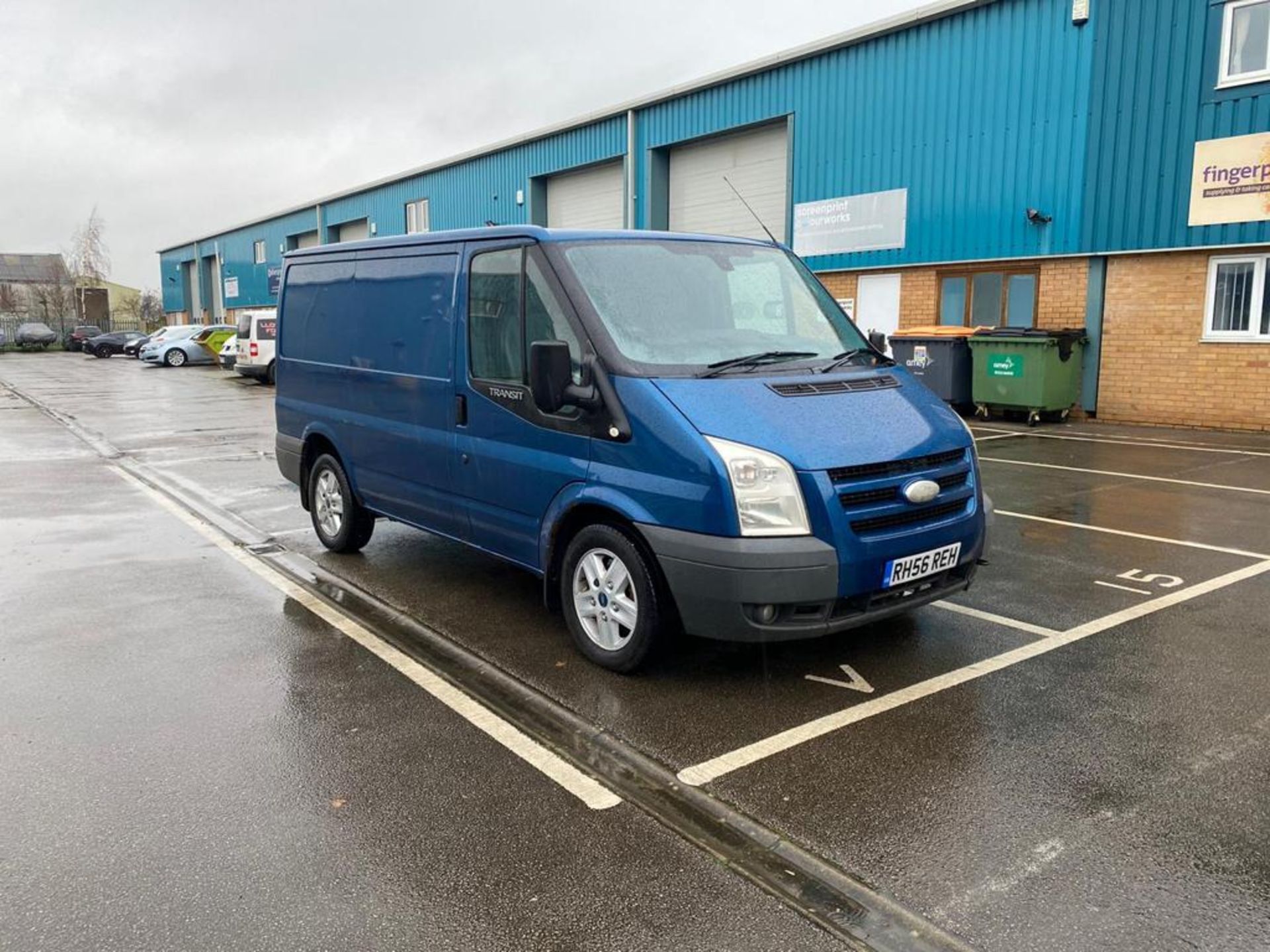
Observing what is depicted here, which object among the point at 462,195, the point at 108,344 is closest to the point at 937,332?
the point at 462,195

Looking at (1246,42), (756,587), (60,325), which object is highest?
(1246,42)

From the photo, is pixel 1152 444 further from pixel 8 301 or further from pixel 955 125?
pixel 8 301

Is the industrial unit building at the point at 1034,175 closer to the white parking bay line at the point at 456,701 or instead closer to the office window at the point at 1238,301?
the office window at the point at 1238,301

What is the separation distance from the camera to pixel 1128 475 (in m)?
10.5

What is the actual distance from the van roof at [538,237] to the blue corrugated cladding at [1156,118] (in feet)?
37.7

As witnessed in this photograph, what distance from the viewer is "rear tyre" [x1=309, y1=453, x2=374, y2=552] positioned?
686 centimetres

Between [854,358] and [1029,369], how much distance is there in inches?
438

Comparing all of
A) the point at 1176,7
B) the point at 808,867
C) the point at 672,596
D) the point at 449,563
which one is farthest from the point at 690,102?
the point at 808,867

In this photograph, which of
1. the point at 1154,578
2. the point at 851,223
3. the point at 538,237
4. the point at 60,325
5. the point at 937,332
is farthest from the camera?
the point at 60,325

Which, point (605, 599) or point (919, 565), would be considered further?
point (605, 599)

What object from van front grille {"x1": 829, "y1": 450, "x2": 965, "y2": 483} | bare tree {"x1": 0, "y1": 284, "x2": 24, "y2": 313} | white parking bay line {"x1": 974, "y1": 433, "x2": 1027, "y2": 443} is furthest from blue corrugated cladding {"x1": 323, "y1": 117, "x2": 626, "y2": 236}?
bare tree {"x1": 0, "y1": 284, "x2": 24, "y2": 313}

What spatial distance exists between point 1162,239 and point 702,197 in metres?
10.8

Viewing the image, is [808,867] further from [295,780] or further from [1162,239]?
[1162,239]

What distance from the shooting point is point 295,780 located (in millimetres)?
3654
